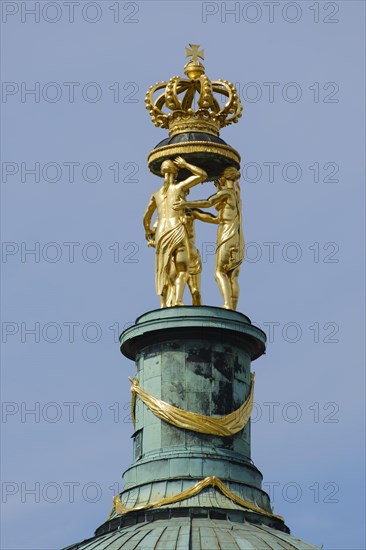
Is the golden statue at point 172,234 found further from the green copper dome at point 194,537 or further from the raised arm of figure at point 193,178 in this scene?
the green copper dome at point 194,537

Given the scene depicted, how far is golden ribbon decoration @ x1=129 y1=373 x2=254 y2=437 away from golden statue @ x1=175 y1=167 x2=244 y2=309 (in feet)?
15.1

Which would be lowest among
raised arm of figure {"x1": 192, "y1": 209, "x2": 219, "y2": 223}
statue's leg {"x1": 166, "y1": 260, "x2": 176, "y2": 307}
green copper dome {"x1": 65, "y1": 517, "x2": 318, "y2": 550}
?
green copper dome {"x1": 65, "y1": 517, "x2": 318, "y2": 550}

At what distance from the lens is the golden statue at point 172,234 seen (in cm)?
7812

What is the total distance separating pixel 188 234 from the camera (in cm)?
7900

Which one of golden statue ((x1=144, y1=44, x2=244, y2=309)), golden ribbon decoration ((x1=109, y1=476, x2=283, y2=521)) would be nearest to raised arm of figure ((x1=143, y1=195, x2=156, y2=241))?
golden statue ((x1=144, y1=44, x2=244, y2=309))

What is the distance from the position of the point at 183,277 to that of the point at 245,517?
992 centimetres

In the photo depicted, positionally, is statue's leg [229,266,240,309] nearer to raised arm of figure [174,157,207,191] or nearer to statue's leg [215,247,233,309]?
statue's leg [215,247,233,309]

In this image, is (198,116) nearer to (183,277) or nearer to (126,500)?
(183,277)

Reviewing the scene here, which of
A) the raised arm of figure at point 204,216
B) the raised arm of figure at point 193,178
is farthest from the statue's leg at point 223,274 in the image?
the raised arm of figure at point 193,178

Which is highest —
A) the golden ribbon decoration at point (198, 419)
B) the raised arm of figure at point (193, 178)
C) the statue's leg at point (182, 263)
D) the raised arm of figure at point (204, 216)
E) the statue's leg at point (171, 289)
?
the raised arm of figure at point (193, 178)

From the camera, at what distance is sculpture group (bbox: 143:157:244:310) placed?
257 feet

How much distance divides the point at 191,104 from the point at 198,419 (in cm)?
1309

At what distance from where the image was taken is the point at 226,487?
241ft

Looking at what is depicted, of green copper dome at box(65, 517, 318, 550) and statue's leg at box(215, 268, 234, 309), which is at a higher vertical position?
statue's leg at box(215, 268, 234, 309)
